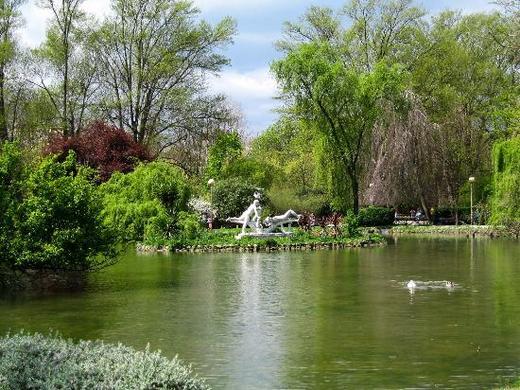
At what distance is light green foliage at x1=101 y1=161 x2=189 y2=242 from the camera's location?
106ft

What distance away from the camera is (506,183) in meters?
40.2

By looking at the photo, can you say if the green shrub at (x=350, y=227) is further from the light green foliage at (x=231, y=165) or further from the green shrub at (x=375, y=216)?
the light green foliage at (x=231, y=165)

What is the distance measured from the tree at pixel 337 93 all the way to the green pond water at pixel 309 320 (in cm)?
→ 2076

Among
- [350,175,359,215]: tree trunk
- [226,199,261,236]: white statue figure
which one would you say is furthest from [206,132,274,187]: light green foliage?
[226,199,261,236]: white statue figure

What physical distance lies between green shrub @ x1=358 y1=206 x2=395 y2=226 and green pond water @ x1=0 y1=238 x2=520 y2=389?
2289 cm

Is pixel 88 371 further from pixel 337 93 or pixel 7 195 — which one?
pixel 337 93

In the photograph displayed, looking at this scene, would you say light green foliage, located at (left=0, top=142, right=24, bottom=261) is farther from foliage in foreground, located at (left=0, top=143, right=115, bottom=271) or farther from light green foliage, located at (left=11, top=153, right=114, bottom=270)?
light green foliage, located at (left=11, top=153, right=114, bottom=270)

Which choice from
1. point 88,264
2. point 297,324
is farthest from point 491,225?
point 297,324

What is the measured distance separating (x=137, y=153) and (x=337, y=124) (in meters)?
11.3

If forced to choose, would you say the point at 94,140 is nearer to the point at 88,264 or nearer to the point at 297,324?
the point at 88,264

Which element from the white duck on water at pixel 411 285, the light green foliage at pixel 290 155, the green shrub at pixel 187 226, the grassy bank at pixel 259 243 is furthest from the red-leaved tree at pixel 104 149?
the white duck on water at pixel 411 285

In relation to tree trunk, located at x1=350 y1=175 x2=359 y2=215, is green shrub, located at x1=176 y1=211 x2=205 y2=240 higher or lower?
lower

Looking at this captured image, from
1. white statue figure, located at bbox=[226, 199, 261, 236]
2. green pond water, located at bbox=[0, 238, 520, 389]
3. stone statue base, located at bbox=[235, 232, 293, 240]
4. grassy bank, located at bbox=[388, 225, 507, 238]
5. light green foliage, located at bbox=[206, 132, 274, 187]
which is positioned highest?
light green foliage, located at bbox=[206, 132, 274, 187]

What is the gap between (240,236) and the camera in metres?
32.9
